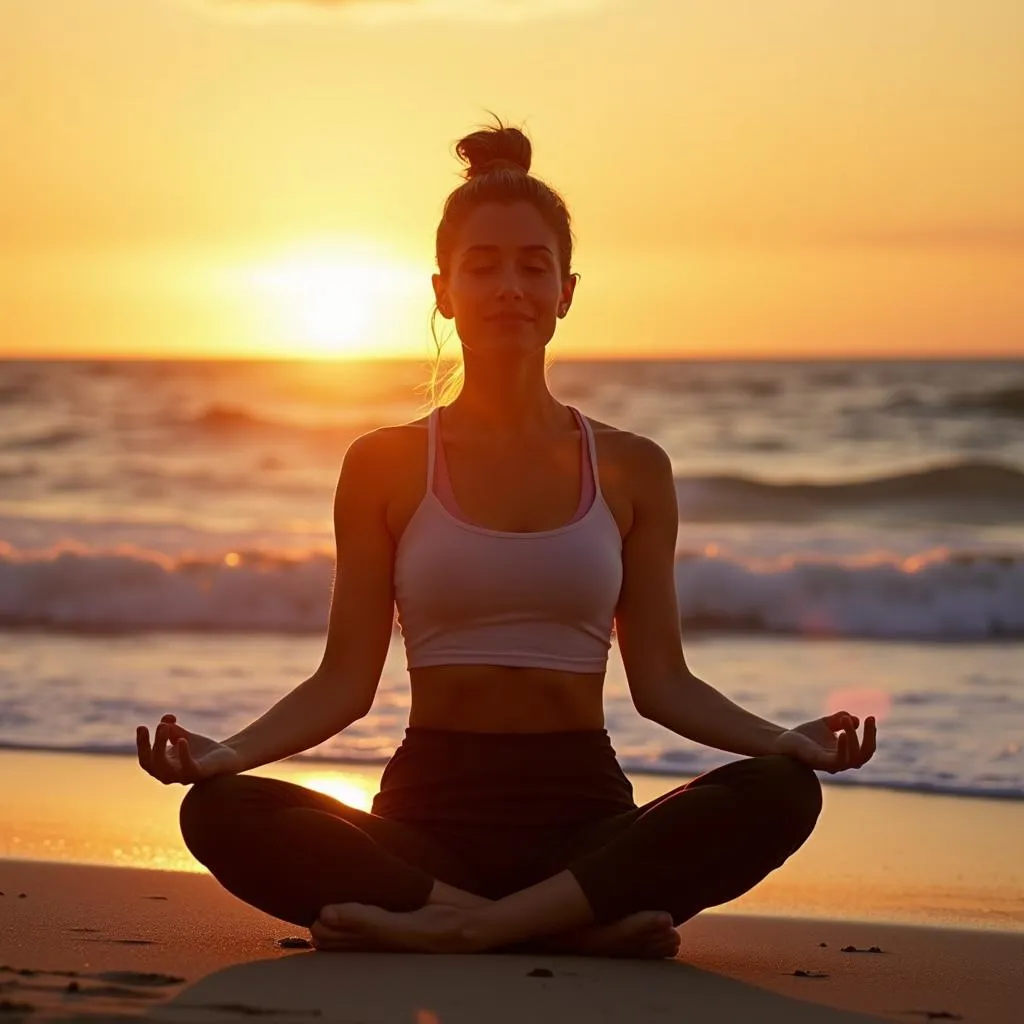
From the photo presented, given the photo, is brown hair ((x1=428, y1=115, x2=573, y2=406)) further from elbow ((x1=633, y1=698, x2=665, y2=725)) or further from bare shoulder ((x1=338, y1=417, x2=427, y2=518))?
elbow ((x1=633, y1=698, x2=665, y2=725))

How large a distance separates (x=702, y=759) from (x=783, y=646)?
4003 millimetres

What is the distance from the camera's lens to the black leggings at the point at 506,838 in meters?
3.90

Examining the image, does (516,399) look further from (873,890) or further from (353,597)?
(873,890)

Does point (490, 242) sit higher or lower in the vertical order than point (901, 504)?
lower

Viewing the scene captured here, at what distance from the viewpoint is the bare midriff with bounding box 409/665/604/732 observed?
412 centimetres

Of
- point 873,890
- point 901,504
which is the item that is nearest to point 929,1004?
point 873,890

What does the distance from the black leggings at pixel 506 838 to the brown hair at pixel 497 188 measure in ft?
3.60

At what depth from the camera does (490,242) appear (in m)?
4.30

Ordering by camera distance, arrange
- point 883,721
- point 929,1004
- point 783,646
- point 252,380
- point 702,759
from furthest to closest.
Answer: point 252,380 < point 783,646 < point 883,721 < point 702,759 < point 929,1004

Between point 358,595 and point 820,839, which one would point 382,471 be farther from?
point 820,839

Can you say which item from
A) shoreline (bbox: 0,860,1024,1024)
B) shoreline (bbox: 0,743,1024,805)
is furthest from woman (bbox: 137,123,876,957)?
shoreline (bbox: 0,743,1024,805)

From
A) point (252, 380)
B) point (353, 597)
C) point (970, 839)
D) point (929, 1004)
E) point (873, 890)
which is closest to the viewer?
point (929, 1004)

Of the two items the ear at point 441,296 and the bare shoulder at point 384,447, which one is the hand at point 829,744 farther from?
the ear at point 441,296

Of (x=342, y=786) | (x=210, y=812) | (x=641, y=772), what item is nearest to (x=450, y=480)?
(x=210, y=812)
